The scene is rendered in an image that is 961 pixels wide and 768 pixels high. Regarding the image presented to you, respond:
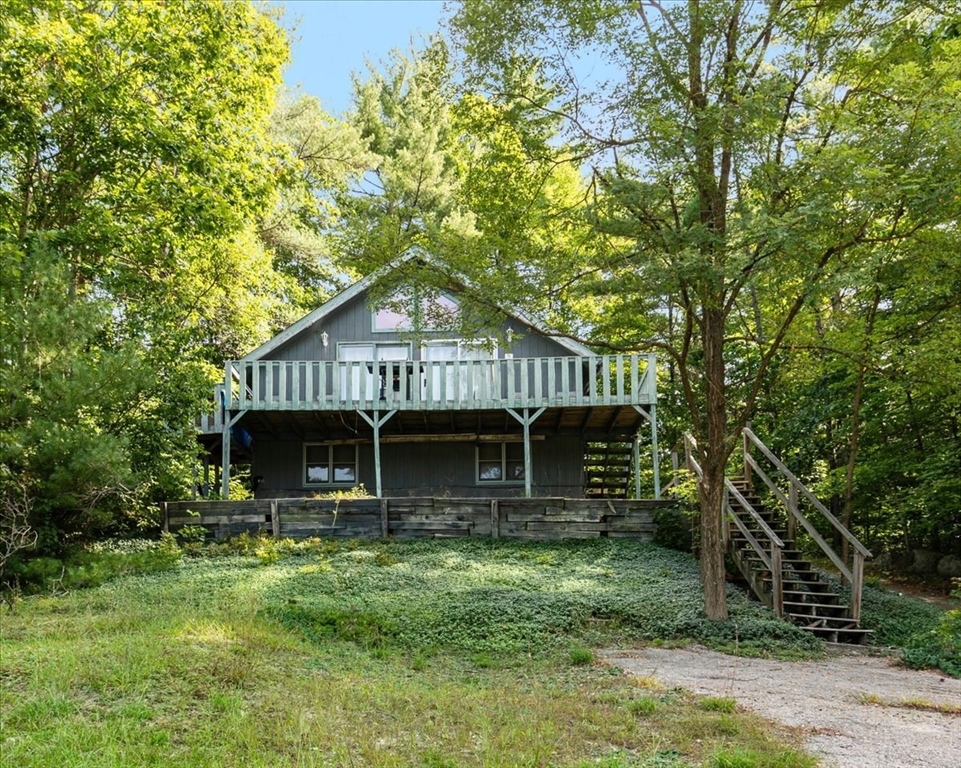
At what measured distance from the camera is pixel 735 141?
26.7ft

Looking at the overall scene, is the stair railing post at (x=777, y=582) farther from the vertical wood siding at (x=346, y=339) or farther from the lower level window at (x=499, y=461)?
the lower level window at (x=499, y=461)

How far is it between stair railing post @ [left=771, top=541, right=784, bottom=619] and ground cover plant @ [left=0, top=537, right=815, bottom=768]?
0.32m

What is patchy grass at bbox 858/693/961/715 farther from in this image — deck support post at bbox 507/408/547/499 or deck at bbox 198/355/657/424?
deck at bbox 198/355/657/424

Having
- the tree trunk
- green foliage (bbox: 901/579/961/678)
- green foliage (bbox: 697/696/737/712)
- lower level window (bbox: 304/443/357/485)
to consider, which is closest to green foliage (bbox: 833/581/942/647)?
green foliage (bbox: 901/579/961/678)

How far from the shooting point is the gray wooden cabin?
15.6 meters

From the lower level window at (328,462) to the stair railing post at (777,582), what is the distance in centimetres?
1108

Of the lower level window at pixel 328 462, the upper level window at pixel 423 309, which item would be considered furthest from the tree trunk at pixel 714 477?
the lower level window at pixel 328 462

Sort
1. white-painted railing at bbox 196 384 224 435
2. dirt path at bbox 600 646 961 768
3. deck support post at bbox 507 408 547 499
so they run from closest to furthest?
dirt path at bbox 600 646 961 768 < deck support post at bbox 507 408 547 499 < white-painted railing at bbox 196 384 224 435

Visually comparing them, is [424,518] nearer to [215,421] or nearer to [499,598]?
[499,598]

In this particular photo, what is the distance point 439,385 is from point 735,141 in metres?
9.13

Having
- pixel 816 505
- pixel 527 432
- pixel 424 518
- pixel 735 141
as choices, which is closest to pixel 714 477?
pixel 816 505

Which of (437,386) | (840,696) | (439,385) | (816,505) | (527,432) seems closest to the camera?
(840,696)

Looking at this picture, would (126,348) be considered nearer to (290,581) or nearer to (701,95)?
(290,581)

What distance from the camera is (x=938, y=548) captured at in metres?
15.8
